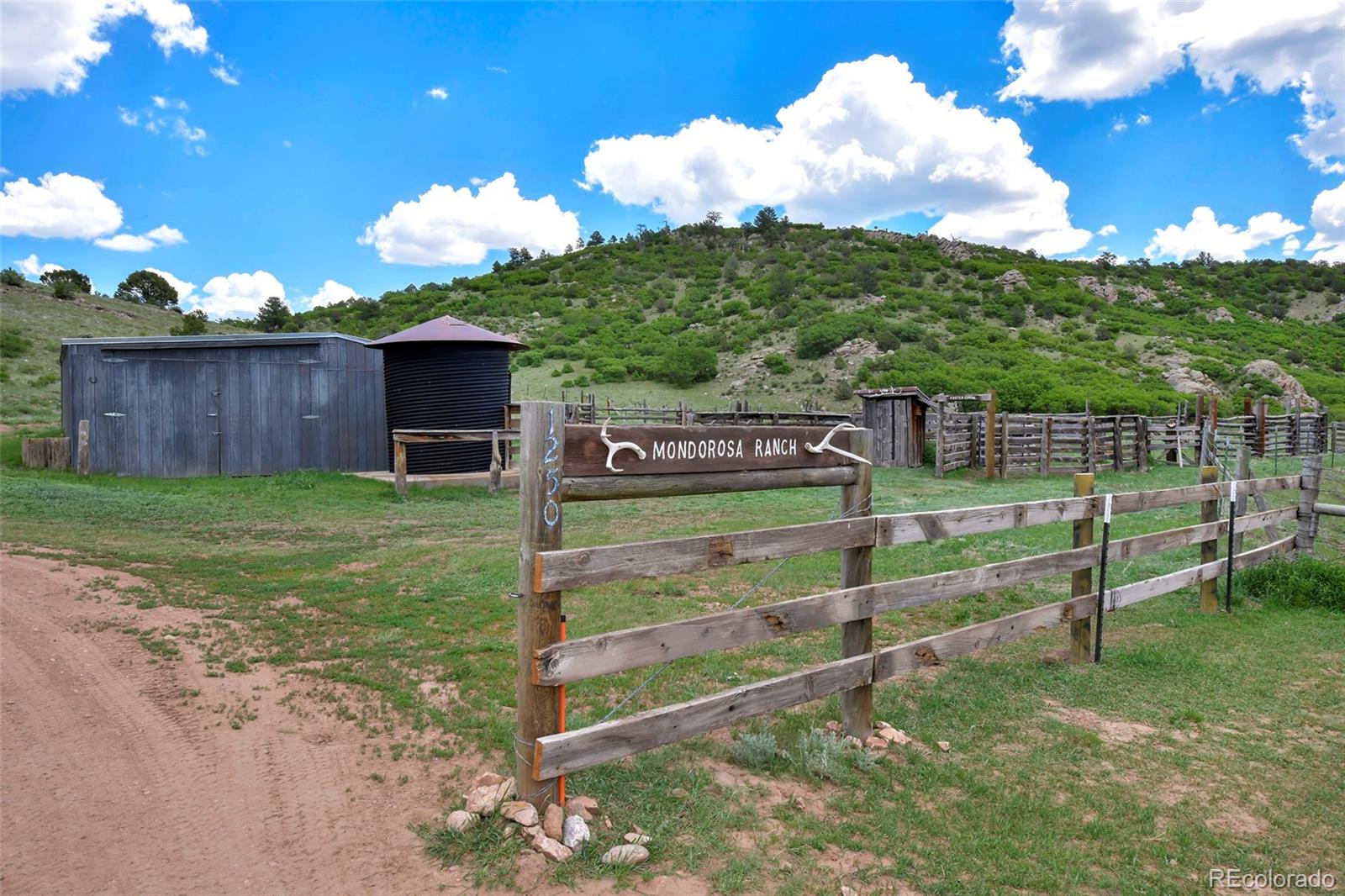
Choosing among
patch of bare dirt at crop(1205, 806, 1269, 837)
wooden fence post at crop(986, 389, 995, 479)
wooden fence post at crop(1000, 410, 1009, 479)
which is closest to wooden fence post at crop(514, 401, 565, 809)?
patch of bare dirt at crop(1205, 806, 1269, 837)

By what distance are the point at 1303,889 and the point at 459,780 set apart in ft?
12.1

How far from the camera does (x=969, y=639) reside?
4750 millimetres

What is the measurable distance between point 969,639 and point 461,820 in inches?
125

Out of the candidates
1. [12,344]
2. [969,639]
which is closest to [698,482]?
[969,639]

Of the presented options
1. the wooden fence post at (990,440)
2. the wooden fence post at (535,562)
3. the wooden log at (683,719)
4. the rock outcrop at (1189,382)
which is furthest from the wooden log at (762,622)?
the rock outcrop at (1189,382)

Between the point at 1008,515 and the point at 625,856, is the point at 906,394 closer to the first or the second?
the point at 1008,515

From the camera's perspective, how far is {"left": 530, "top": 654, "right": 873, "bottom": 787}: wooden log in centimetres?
316

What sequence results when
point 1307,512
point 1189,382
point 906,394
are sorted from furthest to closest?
point 1189,382 < point 906,394 < point 1307,512

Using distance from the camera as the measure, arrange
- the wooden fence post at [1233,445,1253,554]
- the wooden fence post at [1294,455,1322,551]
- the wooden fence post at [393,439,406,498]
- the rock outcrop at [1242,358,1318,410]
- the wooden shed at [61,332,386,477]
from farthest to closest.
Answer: the rock outcrop at [1242,358,1318,410]
the wooden shed at [61,332,386,477]
the wooden fence post at [393,439,406,498]
the wooden fence post at [1233,445,1253,554]
the wooden fence post at [1294,455,1322,551]

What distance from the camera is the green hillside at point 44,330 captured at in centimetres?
2597

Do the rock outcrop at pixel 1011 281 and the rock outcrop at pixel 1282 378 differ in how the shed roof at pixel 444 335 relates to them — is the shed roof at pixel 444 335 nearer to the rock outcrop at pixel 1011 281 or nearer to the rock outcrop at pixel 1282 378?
the rock outcrop at pixel 1282 378

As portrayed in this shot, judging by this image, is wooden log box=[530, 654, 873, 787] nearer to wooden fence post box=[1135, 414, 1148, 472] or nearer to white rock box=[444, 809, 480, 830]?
white rock box=[444, 809, 480, 830]

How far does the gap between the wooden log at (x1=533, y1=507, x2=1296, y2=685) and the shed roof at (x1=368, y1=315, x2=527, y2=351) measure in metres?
14.6

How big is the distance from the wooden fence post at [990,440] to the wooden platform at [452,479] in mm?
12430
